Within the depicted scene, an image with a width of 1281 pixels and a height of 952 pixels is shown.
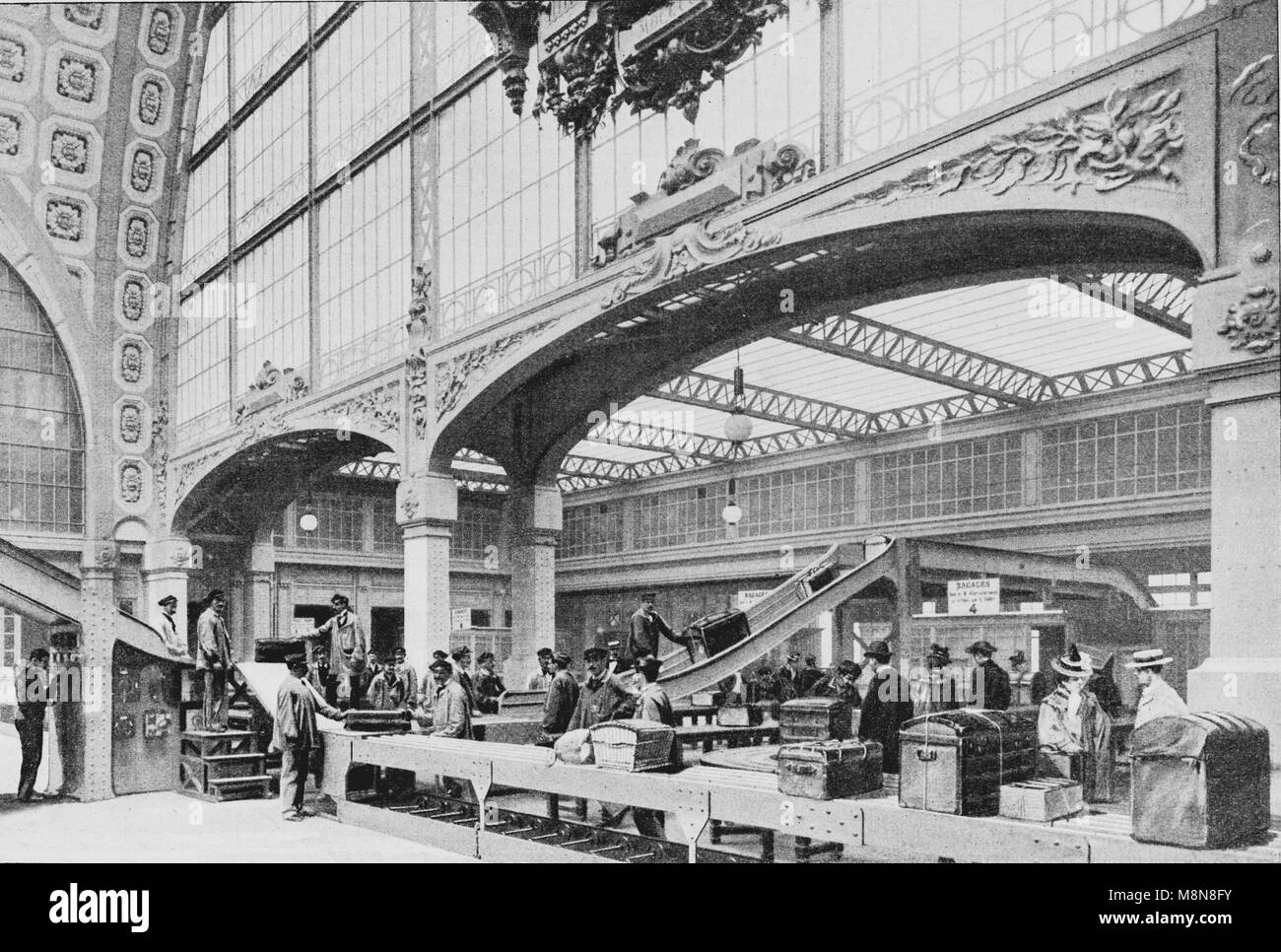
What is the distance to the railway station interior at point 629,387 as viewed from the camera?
764cm

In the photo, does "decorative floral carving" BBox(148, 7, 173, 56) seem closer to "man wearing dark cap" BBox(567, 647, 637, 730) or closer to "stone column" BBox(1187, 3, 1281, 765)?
"man wearing dark cap" BBox(567, 647, 637, 730)

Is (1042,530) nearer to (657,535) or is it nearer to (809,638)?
(809,638)

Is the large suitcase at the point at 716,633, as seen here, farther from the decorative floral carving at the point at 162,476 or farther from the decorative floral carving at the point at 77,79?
the decorative floral carving at the point at 77,79

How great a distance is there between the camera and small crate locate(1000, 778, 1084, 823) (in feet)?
17.7

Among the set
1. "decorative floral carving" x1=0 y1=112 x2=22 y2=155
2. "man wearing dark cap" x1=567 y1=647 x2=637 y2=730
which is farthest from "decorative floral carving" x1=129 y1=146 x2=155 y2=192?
"man wearing dark cap" x1=567 y1=647 x2=637 y2=730

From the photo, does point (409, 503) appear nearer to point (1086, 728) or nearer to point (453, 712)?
point (453, 712)

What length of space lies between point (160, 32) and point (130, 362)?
7.39 metres

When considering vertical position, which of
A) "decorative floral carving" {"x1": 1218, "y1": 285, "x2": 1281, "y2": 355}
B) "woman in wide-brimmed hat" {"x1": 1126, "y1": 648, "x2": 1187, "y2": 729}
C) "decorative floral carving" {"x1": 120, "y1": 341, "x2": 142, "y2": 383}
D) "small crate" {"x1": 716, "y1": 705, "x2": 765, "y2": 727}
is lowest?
"small crate" {"x1": 716, "y1": 705, "x2": 765, "y2": 727}

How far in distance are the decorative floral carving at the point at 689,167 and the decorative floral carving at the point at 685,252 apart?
→ 2.01 ft

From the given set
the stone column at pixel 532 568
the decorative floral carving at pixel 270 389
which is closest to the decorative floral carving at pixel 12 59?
the decorative floral carving at pixel 270 389

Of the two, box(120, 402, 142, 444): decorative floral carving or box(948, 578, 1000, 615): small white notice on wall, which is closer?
box(948, 578, 1000, 615): small white notice on wall

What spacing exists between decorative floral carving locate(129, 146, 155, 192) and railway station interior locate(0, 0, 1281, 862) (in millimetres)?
88
